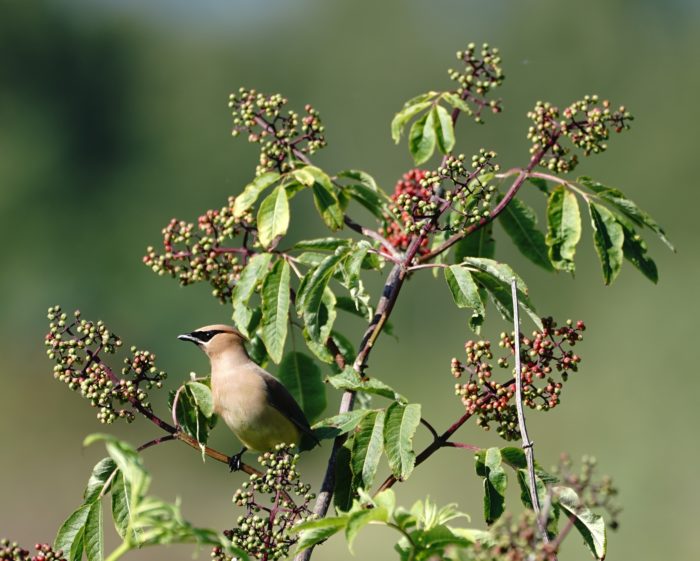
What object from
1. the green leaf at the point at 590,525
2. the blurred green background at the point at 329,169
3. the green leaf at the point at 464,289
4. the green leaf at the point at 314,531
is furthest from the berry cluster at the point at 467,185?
the blurred green background at the point at 329,169

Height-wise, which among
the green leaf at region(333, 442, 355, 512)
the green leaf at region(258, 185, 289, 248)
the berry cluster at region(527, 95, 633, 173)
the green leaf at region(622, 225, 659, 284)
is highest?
the green leaf at region(258, 185, 289, 248)

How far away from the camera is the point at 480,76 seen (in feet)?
14.4

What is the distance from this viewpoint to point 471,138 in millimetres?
30156

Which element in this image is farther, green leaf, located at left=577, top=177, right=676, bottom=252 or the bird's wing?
the bird's wing

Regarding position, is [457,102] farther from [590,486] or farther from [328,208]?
[590,486]

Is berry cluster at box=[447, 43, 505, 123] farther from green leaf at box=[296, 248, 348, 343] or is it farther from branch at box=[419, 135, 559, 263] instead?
green leaf at box=[296, 248, 348, 343]

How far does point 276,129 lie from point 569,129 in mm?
1029

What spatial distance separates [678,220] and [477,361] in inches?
995

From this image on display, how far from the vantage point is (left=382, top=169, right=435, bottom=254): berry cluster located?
12.7 ft

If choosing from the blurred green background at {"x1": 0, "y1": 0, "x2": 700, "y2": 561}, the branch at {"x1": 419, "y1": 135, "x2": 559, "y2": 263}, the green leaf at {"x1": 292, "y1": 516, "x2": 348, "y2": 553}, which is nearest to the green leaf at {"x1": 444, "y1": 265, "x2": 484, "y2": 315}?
the branch at {"x1": 419, "y1": 135, "x2": 559, "y2": 263}

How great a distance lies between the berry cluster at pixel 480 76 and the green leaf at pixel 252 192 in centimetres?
71

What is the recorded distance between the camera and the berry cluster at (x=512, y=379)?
3643mm

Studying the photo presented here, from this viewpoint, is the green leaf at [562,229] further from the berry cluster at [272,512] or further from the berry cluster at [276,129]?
the berry cluster at [272,512]

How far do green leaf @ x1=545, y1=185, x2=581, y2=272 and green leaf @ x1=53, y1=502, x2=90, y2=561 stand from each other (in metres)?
1.75
